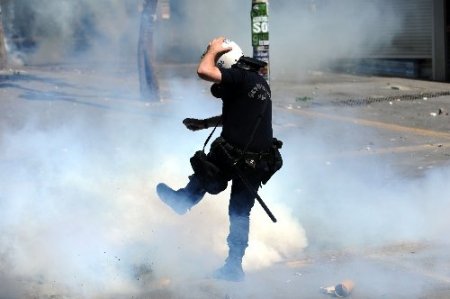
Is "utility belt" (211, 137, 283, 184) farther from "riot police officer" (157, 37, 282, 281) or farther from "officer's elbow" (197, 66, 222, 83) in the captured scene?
"officer's elbow" (197, 66, 222, 83)

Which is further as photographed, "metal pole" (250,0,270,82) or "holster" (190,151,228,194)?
"metal pole" (250,0,270,82)

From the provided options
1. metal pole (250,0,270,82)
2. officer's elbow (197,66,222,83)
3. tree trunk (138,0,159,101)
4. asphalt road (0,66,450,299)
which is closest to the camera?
officer's elbow (197,66,222,83)

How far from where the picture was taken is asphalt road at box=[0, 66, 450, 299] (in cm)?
425

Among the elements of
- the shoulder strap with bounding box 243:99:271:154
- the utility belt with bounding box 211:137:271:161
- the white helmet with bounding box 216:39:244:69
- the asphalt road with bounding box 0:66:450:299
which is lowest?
the asphalt road with bounding box 0:66:450:299

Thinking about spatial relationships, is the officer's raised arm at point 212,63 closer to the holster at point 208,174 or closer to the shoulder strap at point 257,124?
the shoulder strap at point 257,124

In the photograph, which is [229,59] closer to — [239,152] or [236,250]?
[239,152]

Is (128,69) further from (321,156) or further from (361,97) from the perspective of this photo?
(321,156)

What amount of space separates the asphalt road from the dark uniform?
10.4 inches

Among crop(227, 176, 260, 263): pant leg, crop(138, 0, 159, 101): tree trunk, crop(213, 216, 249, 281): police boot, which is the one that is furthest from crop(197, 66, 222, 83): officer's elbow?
crop(138, 0, 159, 101): tree trunk

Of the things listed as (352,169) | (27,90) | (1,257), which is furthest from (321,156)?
(27,90)

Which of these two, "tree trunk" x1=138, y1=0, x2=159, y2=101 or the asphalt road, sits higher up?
"tree trunk" x1=138, y1=0, x2=159, y2=101

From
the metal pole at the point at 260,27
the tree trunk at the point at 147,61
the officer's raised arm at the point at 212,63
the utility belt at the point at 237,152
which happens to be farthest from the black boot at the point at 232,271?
the tree trunk at the point at 147,61

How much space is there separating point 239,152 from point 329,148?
3.98 meters

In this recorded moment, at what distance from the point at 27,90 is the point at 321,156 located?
6326 millimetres
